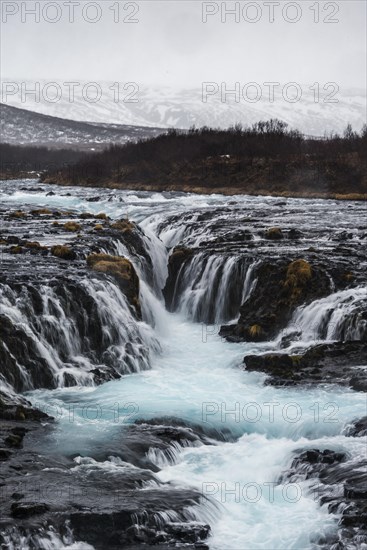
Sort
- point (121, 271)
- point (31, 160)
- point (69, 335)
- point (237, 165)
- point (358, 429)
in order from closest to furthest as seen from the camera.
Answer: point (358, 429) → point (69, 335) → point (121, 271) → point (237, 165) → point (31, 160)

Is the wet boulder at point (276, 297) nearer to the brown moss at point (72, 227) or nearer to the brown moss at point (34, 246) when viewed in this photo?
the brown moss at point (34, 246)

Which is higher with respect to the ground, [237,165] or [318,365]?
[237,165]

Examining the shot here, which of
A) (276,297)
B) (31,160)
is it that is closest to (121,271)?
(276,297)

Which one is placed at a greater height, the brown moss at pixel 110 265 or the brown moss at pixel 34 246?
the brown moss at pixel 34 246

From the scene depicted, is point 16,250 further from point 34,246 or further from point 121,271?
point 121,271

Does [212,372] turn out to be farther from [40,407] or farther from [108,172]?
[108,172]

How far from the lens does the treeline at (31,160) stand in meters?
121

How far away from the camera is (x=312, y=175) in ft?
219

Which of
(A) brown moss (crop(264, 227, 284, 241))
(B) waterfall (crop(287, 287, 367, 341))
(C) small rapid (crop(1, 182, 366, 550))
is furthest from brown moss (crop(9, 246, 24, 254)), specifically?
(A) brown moss (crop(264, 227, 284, 241))

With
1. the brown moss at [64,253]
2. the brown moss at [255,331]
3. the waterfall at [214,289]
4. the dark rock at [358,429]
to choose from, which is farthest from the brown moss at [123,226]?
the dark rock at [358,429]

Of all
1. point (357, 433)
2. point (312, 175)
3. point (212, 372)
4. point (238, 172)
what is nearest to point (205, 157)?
point (238, 172)

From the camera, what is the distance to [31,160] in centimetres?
14212

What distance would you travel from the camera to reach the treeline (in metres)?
121

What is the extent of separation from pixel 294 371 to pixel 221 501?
7.17 m
